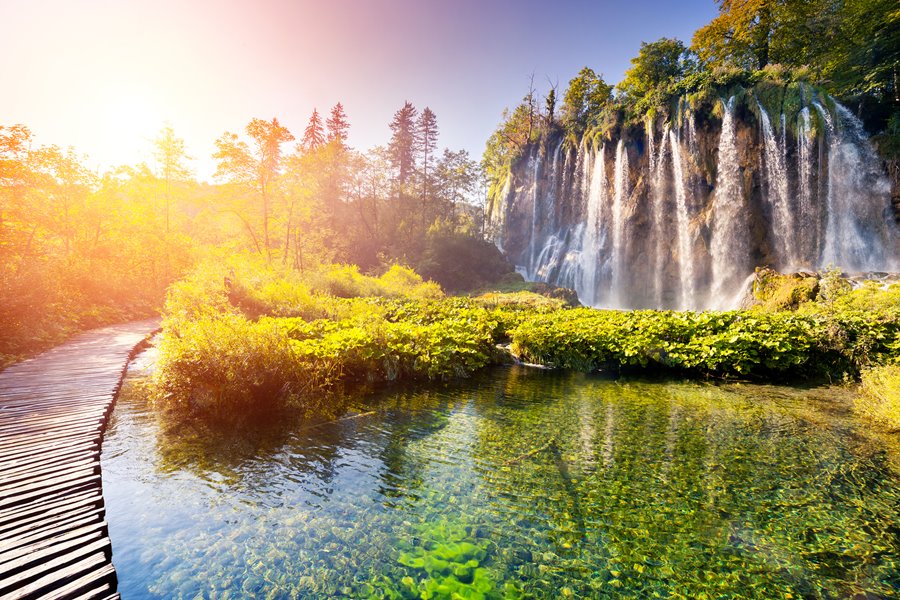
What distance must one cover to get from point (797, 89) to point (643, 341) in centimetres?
2374

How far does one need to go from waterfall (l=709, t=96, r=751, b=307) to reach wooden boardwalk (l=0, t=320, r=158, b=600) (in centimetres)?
2723

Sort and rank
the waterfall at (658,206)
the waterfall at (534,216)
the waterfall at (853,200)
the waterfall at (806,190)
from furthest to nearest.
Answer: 1. the waterfall at (534,216)
2. the waterfall at (658,206)
3. the waterfall at (806,190)
4. the waterfall at (853,200)

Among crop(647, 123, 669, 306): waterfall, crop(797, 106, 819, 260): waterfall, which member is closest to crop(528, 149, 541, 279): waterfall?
crop(647, 123, 669, 306): waterfall

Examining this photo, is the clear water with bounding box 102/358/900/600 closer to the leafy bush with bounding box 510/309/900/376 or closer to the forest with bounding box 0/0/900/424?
the leafy bush with bounding box 510/309/900/376

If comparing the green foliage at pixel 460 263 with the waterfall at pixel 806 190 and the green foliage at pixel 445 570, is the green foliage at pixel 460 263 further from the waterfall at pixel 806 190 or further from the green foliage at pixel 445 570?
the green foliage at pixel 445 570

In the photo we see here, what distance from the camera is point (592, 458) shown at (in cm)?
504

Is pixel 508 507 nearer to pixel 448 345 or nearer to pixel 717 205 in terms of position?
pixel 448 345

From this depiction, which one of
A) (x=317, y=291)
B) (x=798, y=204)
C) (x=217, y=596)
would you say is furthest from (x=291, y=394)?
(x=798, y=204)

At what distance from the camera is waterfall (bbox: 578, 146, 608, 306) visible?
30.9 m

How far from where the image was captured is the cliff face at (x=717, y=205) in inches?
827

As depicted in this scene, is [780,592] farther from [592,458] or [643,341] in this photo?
[643,341]

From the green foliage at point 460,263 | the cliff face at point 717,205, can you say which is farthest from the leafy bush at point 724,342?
the green foliage at point 460,263

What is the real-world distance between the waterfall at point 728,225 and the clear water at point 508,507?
68.0 ft

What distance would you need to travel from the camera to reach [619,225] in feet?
97.9
